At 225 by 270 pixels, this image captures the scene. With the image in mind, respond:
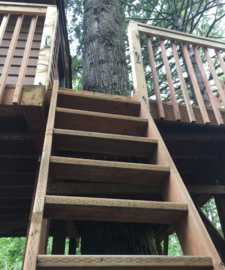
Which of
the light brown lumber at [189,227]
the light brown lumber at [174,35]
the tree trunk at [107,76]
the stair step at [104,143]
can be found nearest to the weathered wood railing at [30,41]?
the stair step at [104,143]

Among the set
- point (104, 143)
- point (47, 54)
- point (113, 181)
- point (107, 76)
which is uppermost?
point (107, 76)

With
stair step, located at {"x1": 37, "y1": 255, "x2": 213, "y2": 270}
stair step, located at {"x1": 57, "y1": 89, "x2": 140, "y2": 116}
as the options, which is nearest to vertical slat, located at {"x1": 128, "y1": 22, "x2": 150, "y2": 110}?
stair step, located at {"x1": 57, "y1": 89, "x2": 140, "y2": 116}

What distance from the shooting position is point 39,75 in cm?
234

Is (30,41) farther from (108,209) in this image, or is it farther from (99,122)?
(108,209)

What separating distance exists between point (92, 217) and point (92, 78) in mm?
2427

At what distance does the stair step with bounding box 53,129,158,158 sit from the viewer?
1850mm

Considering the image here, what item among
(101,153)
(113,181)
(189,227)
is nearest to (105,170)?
(113,181)

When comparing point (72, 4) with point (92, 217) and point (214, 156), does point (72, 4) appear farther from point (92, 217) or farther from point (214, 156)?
point (92, 217)

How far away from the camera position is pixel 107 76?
3383 mm

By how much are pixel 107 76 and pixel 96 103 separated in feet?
3.42

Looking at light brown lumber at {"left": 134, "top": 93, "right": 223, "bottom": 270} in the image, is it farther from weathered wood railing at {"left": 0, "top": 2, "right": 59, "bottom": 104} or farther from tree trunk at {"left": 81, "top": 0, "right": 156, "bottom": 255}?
weathered wood railing at {"left": 0, "top": 2, "right": 59, "bottom": 104}

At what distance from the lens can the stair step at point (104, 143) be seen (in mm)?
1850

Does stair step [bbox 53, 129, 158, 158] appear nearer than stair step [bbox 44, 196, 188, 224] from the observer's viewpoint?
No

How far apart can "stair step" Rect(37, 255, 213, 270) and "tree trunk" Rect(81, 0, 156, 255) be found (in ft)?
→ 2.85
